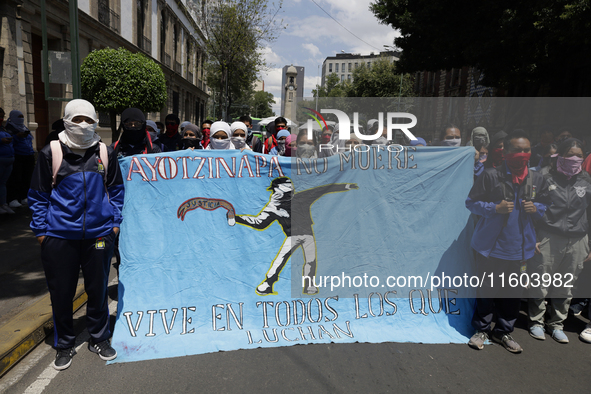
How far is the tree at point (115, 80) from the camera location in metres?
12.8

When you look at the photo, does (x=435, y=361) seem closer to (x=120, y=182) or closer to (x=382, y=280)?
(x=382, y=280)

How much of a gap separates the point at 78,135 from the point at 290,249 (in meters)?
2.06

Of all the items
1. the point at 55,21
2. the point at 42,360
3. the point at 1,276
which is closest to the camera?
the point at 42,360

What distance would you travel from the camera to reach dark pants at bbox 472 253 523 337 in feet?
12.5

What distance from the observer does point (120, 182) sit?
11.3 feet

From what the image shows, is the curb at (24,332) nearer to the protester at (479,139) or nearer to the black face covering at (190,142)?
the black face covering at (190,142)

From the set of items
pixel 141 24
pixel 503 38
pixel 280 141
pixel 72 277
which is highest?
pixel 141 24

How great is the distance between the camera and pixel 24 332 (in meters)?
3.50

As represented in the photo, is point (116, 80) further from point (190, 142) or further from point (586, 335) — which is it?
point (586, 335)

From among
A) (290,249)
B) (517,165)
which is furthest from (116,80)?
(517,165)

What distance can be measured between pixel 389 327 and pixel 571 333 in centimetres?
204

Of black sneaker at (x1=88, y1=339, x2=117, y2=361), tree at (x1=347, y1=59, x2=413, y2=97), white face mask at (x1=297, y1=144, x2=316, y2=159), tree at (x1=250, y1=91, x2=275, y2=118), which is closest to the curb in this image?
black sneaker at (x1=88, y1=339, x2=117, y2=361)

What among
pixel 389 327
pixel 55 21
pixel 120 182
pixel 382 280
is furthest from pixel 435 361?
pixel 55 21

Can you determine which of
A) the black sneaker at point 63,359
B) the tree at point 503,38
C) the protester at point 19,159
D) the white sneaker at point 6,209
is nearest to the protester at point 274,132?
the black sneaker at point 63,359
